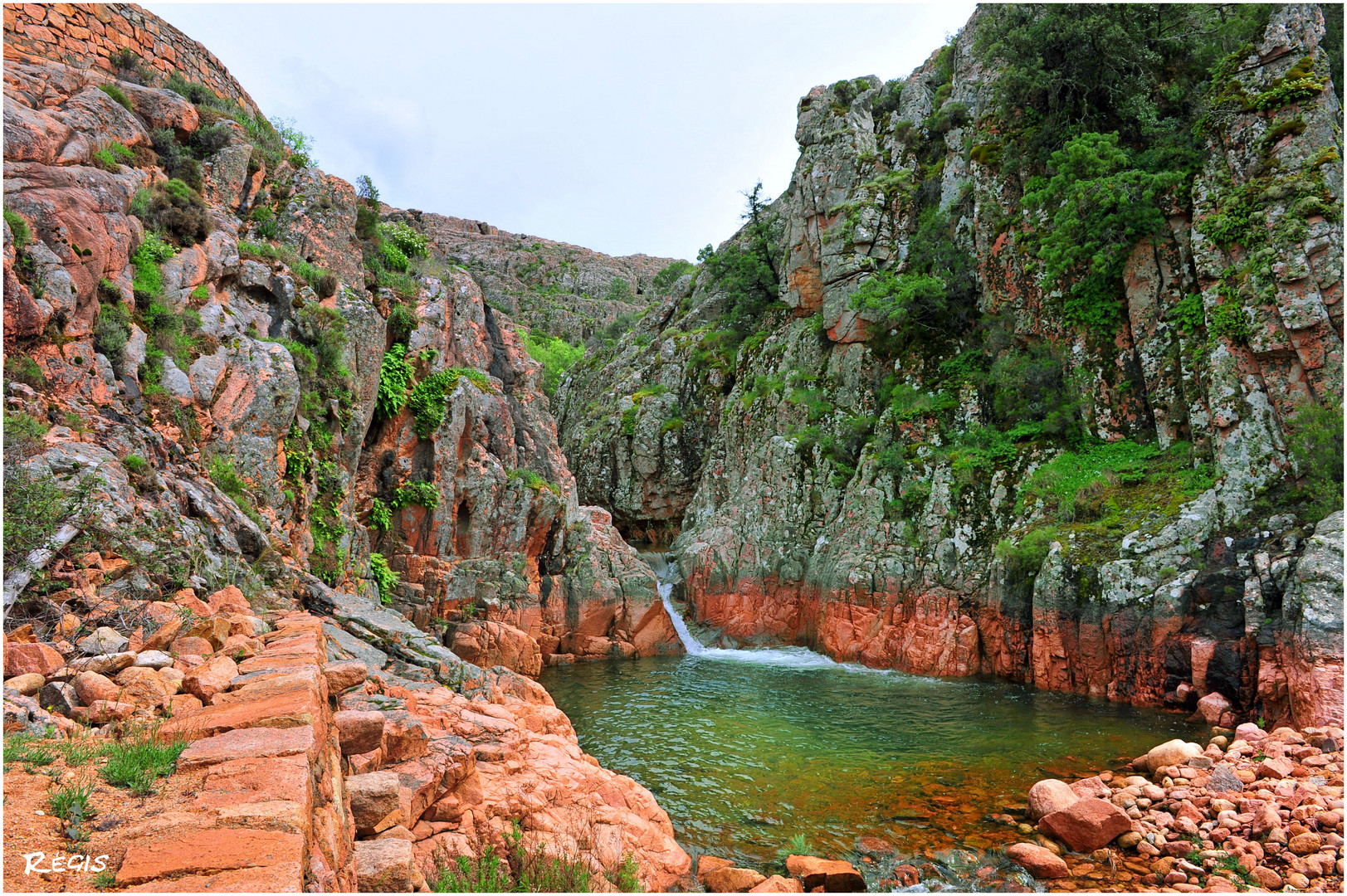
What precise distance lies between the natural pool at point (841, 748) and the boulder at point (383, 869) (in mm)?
5598

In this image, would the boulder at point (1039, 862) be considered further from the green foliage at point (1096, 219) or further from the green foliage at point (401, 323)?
the green foliage at point (401, 323)

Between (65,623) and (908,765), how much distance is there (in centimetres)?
1248

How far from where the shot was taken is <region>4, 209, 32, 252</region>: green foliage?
9.28 meters

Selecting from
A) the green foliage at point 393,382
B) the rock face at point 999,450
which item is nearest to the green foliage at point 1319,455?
the rock face at point 999,450

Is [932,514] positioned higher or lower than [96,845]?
higher

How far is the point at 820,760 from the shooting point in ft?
41.1

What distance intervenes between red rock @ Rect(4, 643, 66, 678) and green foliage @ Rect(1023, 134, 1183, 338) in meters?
24.7

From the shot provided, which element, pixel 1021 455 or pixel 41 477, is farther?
pixel 1021 455

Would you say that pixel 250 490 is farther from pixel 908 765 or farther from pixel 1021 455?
pixel 1021 455

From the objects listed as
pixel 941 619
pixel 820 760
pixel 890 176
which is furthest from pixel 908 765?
pixel 890 176

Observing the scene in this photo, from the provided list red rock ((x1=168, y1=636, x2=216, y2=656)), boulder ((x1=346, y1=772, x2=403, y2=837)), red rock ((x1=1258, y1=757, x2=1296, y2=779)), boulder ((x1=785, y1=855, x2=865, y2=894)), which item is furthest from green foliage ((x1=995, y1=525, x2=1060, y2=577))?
red rock ((x1=168, y1=636, x2=216, y2=656))

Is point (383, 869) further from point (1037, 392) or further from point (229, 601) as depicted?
point (1037, 392)

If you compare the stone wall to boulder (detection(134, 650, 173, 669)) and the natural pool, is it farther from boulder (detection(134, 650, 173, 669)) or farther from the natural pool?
the natural pool

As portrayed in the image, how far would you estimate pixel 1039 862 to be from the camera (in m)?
8.16
